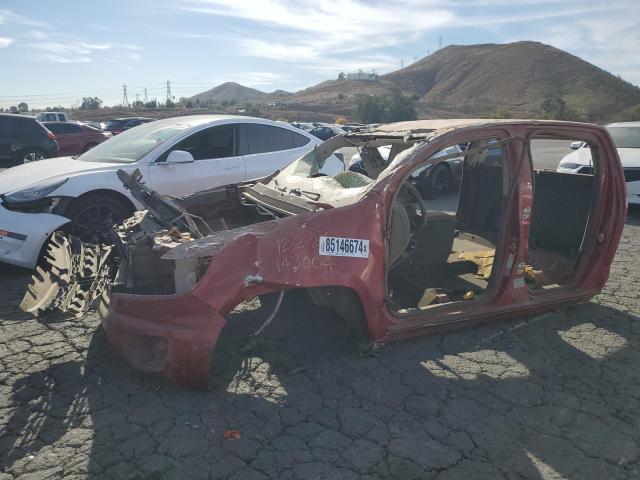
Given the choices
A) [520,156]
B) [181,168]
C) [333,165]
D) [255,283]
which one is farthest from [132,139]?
[520,156]

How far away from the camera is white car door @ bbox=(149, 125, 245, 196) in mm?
5758

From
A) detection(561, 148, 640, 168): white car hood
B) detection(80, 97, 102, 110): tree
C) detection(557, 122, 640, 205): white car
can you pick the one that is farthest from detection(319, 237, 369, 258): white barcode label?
detection(80, 97, 102, 110): tree

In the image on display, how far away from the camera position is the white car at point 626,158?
8484 mm

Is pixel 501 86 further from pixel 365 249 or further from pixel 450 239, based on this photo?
pixel 365 249

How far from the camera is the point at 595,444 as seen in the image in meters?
2.65

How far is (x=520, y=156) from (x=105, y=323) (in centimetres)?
308

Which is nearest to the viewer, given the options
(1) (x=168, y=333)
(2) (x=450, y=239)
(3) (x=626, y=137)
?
(1) (x=168, y=333)

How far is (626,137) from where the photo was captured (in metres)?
9.64

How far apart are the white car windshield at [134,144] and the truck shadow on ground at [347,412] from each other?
9.02 ft

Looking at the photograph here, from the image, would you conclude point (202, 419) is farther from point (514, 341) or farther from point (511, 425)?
point (514, 341)

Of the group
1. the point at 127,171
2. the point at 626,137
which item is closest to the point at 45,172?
the point at 127,171

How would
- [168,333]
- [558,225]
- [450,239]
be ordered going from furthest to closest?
[558,225], [450,239], [168,333]

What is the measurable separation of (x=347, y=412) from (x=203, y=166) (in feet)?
13.4

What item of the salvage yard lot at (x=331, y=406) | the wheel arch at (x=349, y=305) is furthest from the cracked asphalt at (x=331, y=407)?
the wheel arch at (x=349, y=305)
